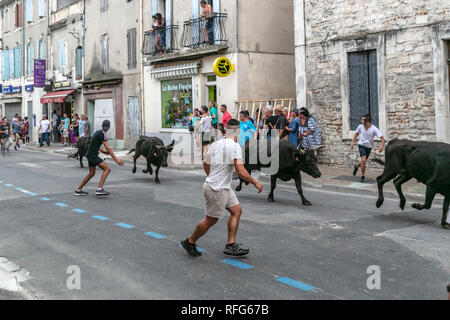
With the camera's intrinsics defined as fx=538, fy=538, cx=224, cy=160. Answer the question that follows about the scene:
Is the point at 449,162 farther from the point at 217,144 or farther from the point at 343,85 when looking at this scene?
the point at 343,85

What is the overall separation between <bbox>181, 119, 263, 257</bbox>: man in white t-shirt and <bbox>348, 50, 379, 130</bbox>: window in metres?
10.0

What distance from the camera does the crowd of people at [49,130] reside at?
25031 millimetres

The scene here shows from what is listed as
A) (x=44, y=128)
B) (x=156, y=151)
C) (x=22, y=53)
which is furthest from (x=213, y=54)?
(x=22, y=53)

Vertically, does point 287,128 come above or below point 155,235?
above

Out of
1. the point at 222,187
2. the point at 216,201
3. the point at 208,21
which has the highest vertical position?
the point at 208,21

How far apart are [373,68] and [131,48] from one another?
14468 mm

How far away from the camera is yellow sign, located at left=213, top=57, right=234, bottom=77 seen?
19.4m

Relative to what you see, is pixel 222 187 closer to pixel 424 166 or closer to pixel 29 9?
pixel 424 166

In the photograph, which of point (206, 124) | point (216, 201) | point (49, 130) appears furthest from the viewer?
point (49, 130)

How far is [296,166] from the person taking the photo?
10367mm

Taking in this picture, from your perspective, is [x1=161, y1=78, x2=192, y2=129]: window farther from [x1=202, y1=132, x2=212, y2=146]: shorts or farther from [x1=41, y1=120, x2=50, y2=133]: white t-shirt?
[x1=41, y1=120, x2=50, y2=133]: white t-shirt

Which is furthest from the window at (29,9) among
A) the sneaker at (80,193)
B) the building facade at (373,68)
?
the sneaker at (80,193)

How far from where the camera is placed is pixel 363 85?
51.5 feet

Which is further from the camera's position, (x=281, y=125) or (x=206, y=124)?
(x=206, y=124)
